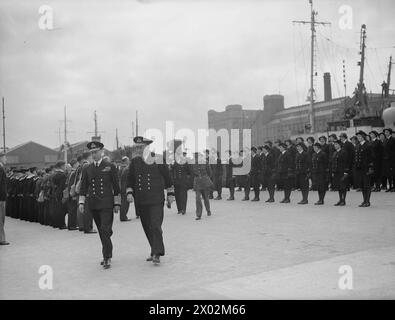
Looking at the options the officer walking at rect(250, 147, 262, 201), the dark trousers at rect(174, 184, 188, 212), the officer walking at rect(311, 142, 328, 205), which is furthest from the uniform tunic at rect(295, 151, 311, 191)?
the dark trousers at rect(174, 184, 188, 212)

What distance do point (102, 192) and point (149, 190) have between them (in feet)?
2.63

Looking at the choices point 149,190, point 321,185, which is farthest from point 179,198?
point 149,190

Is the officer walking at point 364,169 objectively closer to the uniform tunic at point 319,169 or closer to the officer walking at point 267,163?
the uniform tunic at point 319,169

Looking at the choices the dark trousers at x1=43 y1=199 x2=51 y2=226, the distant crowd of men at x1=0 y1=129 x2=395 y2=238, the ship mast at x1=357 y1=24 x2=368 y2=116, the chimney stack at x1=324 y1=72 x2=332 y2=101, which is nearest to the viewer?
the distant crowd of men at x1=0 y1=129 x2=395 y2=238

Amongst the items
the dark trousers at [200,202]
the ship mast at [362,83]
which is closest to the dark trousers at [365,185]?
the dark trousers at [200,202]

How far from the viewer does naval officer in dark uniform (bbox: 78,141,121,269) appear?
299 inches

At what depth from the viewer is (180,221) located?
12.8m

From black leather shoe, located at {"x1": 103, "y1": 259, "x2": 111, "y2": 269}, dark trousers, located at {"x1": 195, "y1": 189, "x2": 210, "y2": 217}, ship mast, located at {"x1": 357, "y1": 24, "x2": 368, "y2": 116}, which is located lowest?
black leather shoe, located at {"x1": 103, "y1": 259, "x2": 111, "y2": 269}

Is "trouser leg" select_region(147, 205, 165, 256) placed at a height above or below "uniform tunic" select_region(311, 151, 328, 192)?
below

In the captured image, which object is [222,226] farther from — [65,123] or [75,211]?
[65,123]

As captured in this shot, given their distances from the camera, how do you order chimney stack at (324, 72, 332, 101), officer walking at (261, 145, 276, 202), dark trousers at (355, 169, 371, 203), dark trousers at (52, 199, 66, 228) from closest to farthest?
dark trousers at (355, 169, 371, 203) → dark trousers at (52, 199, 66, 228) → officer walking at (261, 145, 276, 202) → chimney stack at (324, 72, 332, 101)

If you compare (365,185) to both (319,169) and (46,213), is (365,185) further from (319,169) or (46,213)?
(46,213)

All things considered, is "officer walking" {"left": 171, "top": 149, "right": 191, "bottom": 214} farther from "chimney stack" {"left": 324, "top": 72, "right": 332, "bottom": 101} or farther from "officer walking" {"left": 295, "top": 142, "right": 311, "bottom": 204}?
"chimney stack" {"left": 324, "top": 72, "right": 332, "bottom": 101}
